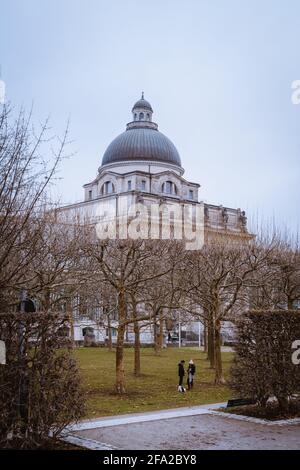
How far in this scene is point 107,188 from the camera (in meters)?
84.6

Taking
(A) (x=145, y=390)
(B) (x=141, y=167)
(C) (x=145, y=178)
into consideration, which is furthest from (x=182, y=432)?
(B) (x=141, y=167)

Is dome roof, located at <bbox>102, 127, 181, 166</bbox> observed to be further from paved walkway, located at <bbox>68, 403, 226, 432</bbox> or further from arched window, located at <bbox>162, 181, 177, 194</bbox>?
paved walkway, located at <bbox>68, 403, 226, 432</bbox>

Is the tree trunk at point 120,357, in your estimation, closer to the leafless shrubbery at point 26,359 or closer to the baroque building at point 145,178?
the leafless shrubbery at point 26,359

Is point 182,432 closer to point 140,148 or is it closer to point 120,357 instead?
point 120,357

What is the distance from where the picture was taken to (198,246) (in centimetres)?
3788

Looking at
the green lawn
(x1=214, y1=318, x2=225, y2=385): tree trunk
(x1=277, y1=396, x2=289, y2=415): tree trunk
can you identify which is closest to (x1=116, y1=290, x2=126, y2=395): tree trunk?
the green lawn

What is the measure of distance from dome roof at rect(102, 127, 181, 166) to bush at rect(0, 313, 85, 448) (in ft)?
238

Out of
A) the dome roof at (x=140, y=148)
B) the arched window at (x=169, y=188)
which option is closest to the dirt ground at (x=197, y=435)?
the arched window at (x=169, y=188)

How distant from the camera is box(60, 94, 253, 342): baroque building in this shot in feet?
260

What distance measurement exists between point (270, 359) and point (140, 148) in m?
69.2

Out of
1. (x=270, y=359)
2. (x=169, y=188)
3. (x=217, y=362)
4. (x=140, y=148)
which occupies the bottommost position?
(x=217, y=362)
